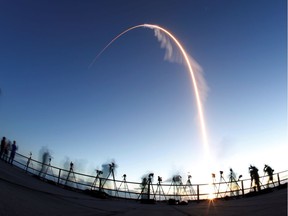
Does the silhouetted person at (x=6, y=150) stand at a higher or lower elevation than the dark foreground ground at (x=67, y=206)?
higher

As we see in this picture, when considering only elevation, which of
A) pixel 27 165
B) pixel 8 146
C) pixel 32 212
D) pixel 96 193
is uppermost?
pixel 8 146

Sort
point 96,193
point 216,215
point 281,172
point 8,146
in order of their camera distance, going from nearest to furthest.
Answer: point 216,215, point 96,193, point 281,172, point 8,146

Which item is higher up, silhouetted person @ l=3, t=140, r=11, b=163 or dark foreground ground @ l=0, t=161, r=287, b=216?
silhouetted person @ l=3, t=140, r=11, b=163

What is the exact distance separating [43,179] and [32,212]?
16.4 meters

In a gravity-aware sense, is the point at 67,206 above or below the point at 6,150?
below

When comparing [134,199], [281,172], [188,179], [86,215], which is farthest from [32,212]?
[188,179]

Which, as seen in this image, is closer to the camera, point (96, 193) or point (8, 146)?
point (96, 193)

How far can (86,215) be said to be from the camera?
9.05 meters

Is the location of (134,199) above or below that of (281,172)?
below

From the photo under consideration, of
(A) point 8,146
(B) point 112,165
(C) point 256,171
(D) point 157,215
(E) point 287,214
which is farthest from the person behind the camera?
(B) point 112,165

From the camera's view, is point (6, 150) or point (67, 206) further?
point (6, 150)

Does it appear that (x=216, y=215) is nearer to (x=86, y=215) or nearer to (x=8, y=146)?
(x=86, y=215)

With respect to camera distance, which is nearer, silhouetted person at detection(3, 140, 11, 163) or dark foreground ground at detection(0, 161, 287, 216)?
dark foreground ground at detection(0, 161, 287, 216)

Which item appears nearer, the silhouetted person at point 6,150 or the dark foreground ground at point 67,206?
the dark foreground ground at point 67,206
